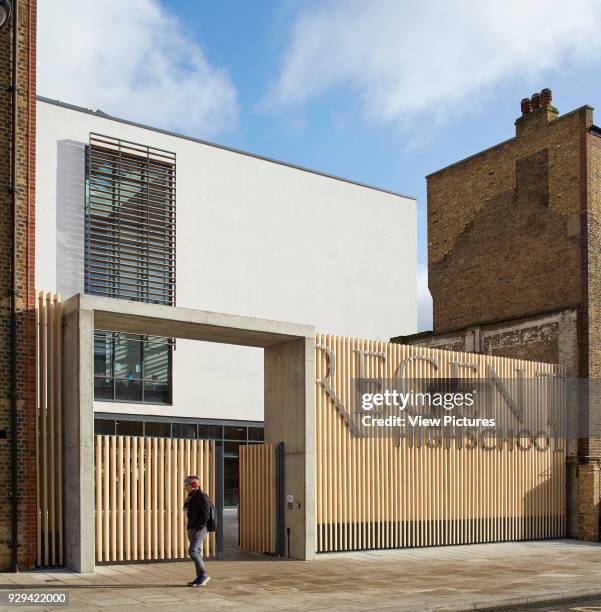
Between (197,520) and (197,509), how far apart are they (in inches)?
6.7

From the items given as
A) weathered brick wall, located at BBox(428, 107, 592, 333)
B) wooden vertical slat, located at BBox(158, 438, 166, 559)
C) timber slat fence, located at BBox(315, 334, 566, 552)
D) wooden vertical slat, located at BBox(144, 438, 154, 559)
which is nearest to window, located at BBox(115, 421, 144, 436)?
weathered brick wall, located at BBox(428, 107, 592, 333)

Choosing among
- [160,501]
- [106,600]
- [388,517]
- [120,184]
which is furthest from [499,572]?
[120,184]

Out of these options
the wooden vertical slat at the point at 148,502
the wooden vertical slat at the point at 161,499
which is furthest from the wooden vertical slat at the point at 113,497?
the wooden vertical slat at the point at 161,499

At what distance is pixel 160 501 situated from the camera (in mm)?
16156

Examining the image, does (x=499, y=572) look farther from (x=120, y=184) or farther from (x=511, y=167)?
(x=120, y=184)

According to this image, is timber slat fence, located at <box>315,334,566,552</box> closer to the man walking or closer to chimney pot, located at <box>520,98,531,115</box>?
the man walking

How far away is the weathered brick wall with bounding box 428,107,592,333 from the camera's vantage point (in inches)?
968

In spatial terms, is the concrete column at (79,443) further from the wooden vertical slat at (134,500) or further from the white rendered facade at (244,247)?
the white rendered facade at (244,247)

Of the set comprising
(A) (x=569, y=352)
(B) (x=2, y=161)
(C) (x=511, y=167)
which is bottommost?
(A) (x=569, y=352)

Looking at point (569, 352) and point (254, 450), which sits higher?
point (569, 352)

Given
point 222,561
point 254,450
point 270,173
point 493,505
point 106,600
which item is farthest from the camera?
point 270,173

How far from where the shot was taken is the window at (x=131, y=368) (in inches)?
1179

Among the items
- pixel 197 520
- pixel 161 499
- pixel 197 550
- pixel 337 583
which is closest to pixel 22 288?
pixel 161 499

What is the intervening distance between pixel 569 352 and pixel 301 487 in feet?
32.2
